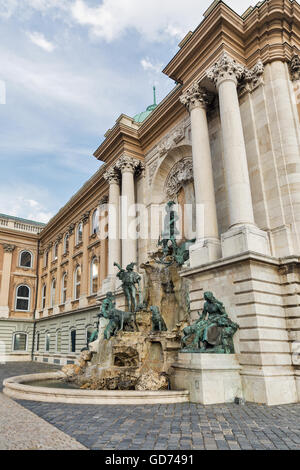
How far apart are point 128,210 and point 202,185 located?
7761 millimetres

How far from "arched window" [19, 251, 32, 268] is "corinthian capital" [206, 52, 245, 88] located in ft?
101

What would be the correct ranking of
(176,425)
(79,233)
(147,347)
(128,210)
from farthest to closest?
(79,233) → (128,210) → (147,347) → (176,425)

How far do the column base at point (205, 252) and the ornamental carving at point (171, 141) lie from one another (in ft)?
26.1

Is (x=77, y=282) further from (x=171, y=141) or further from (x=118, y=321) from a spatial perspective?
(x=118, y=321)

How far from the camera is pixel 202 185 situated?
13.7 meters

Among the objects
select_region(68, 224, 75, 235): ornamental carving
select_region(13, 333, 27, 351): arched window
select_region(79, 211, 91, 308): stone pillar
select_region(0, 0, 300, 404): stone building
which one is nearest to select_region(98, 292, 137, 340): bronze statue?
select_region(0, 0, 300, 404): stone building

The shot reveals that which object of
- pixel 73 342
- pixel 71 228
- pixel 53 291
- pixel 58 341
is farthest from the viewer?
pixel 53 291

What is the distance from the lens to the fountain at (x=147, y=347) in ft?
28.1

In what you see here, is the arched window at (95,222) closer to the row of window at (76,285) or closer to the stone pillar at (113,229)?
the row of window at (76,285)

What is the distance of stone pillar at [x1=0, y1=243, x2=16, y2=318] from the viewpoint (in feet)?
115

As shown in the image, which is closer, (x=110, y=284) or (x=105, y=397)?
(x=105, y=397)

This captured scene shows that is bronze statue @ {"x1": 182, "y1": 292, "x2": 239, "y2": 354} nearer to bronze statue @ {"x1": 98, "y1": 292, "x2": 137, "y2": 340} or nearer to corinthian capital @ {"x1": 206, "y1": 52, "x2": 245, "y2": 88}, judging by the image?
bronze statue @ {"x1": 98, "y1": 292, "x2": 137, "y2": 340}

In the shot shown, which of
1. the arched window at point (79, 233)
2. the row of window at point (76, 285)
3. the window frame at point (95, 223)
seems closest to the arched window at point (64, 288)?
the row of window at point (76, 285)

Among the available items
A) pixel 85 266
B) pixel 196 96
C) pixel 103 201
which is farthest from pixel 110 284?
pixel 196 96
